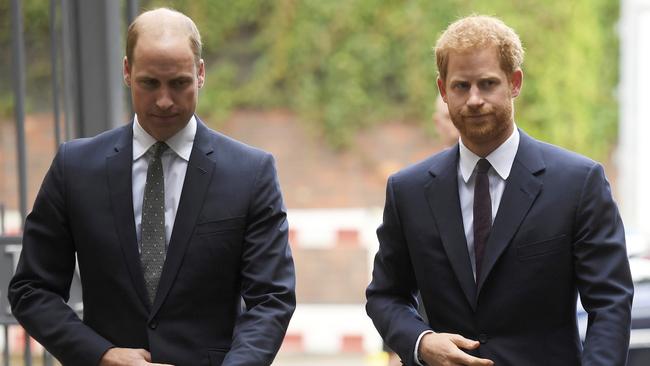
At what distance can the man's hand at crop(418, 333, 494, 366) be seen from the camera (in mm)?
3227

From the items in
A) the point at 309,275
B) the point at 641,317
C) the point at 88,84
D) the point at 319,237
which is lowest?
the point at 309,275

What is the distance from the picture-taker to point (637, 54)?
11375 millimetres

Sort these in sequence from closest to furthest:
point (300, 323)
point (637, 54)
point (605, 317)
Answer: point (605, 317) < point (300, 323) < point (637, 54)

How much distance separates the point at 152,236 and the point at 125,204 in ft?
0.38

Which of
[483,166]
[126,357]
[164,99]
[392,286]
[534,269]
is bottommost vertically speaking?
[126,357]

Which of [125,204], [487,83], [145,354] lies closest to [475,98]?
[487,83]

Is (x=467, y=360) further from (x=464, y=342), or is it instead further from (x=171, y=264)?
(x=171, y=264)

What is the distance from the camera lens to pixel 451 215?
3.36 metres

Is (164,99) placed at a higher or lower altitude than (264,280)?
higher

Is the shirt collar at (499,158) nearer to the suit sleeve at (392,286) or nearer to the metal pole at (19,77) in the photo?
the suit sleeve at (392,286)

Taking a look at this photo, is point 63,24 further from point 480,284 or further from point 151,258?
point 480,284

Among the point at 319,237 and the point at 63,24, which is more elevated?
the point at 63,24

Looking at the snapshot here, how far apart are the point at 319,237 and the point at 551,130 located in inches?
172

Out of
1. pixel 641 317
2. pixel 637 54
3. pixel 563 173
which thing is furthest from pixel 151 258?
pixel 637 54
